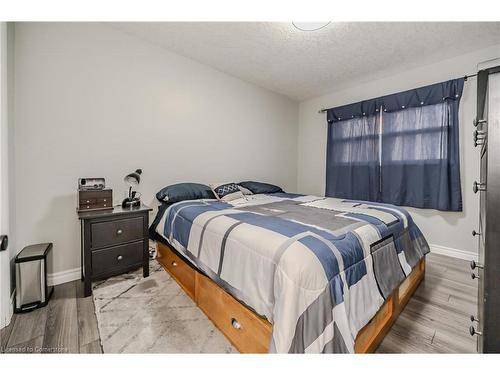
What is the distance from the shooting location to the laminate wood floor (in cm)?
122

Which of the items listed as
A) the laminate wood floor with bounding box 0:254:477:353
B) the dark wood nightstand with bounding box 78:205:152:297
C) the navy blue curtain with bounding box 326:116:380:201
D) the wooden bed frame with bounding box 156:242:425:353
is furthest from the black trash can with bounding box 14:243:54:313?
the navy blue curtain with bounding box 326:116:380:201

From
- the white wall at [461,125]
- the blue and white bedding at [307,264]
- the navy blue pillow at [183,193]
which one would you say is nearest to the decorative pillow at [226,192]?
the navy blue pillow at [183,193]

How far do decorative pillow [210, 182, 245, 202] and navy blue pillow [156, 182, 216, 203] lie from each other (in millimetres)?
88

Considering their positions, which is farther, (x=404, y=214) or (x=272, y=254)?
(x=404, y=214)

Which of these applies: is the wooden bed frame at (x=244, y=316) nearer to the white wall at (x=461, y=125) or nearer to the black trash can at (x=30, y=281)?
the black trash can at (x=30, y=281)

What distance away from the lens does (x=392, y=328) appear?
4.67 feet

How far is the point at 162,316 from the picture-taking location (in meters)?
1.48

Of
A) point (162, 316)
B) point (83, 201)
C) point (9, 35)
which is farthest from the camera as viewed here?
point (83, 201)

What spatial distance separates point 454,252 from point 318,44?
117 inches

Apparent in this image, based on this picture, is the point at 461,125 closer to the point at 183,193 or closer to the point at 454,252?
the point at 454,252

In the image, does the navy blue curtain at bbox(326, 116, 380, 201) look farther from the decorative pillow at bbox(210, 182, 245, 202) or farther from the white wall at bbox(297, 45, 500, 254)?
the decorative pillow at bbox(210, 182, 245, 202)

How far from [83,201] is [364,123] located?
364 cm
